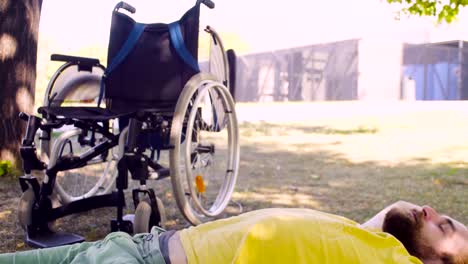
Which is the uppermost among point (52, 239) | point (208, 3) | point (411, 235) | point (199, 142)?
point (208, 3)

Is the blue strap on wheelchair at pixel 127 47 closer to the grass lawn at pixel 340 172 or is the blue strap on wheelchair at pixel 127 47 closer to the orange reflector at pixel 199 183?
the orange reflector at pixel 199 183

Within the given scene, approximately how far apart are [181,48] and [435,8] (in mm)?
3759

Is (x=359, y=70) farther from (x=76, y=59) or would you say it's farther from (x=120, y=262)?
(x=120, y=262)

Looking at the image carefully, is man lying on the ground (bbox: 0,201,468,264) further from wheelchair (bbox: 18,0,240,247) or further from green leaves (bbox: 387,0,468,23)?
green leaves (bbox: 387,0,468,23)

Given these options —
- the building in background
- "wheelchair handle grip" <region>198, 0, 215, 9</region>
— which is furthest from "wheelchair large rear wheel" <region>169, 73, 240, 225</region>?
the building in background

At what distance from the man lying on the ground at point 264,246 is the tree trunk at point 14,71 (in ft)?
9.10

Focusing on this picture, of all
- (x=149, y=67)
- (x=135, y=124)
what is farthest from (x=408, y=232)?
(x=149, y=67)

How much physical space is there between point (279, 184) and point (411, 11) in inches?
114

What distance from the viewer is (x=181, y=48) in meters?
3.08

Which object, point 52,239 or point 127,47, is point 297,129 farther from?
point 52,239

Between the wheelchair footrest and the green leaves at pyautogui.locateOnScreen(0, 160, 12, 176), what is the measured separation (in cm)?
154

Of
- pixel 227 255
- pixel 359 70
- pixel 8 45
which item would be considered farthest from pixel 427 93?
pixel 227 255

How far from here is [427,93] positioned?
1611 centimetres

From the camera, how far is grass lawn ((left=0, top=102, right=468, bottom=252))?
11.0ft
